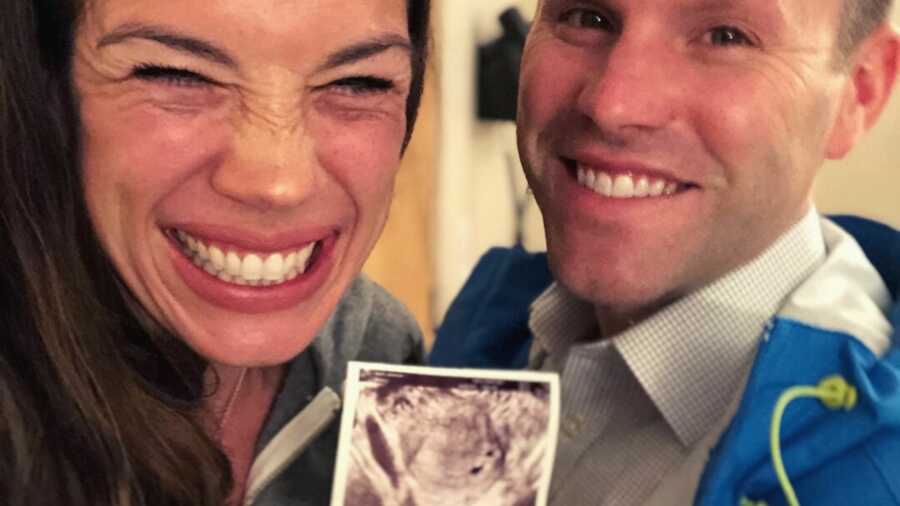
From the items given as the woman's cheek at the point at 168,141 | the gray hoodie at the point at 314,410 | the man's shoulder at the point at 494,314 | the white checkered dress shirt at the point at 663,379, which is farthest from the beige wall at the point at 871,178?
the woman's cheek at the point at 168,141

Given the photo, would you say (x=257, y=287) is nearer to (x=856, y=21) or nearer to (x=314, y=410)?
(x=314, y=410)

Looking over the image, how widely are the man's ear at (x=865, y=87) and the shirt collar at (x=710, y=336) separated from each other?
113 millimetres

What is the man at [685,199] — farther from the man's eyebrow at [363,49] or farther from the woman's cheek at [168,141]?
the woman's cheek at [168,141]

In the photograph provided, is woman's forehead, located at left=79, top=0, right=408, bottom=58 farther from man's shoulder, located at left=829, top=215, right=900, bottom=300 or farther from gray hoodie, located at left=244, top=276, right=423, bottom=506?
man's shoulder, located at left=829, top=215, right=900, bottom=300

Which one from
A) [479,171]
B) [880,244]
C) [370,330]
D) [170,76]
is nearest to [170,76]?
[170,76]

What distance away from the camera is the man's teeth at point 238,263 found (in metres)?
0.89

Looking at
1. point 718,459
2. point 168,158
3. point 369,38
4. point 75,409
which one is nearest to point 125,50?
point 168,158

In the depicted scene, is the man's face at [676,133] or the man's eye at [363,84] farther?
the man's face at [676,133]

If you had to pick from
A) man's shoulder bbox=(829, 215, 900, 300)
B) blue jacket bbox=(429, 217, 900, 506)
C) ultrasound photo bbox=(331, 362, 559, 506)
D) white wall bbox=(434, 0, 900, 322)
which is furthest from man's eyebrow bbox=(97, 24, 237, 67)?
white wall bbox=(434, 0, 900, 322)

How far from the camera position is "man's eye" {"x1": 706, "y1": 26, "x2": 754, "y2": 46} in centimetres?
105

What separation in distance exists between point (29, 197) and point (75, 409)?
0.19 m

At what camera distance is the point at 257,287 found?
92cm

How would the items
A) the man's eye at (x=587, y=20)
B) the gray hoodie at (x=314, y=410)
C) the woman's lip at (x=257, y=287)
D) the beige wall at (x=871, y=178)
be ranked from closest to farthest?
the woman's lip at (x=257, y=287), the gray hoodie at (x=314, y=410), the man's eye at (x=587, y=20), the beige wall at (x=871, y=178)

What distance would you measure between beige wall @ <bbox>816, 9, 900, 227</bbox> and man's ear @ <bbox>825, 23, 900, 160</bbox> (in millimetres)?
1051
